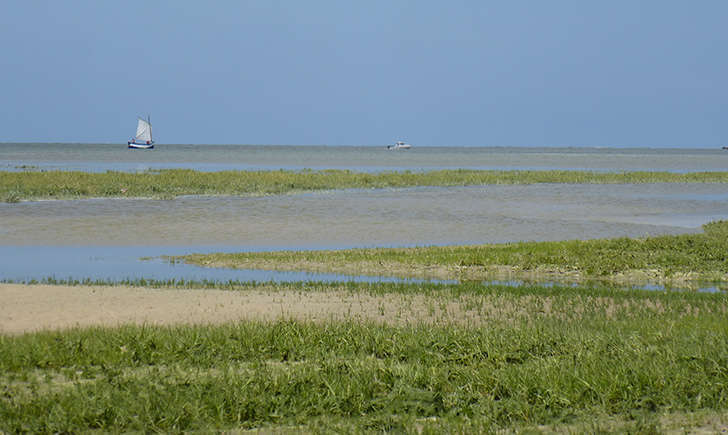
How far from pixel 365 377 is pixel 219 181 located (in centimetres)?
5557

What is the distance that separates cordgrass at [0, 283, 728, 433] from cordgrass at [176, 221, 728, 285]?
9047 millimetres

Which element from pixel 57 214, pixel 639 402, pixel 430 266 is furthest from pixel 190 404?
pixel 57 214

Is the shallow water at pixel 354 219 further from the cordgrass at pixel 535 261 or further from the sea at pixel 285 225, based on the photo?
the cordgrass at pixel 535 261

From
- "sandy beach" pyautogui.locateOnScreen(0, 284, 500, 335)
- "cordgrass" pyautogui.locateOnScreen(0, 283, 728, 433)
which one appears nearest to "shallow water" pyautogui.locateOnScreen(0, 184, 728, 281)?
"sandy beach" pyautogui.locateOnScreen(0, 284, 500, 335)

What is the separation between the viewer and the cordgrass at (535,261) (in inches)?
920

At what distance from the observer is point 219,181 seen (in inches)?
2539

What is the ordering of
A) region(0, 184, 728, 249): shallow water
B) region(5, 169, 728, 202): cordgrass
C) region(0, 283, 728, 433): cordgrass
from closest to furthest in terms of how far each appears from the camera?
region(0, 283, 728, 433): cordgrass, region(0, 184, 728, 249): shallow water, region(5, 169, 728, 202): cordgrass

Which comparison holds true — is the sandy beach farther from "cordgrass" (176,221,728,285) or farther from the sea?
"cordgrass" (176,221,728,285)

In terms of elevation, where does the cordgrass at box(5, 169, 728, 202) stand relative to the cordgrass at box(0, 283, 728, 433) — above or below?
below

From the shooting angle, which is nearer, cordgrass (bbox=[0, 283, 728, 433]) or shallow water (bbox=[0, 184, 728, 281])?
cordgrass (bbox=[0, 283, 728, 433])

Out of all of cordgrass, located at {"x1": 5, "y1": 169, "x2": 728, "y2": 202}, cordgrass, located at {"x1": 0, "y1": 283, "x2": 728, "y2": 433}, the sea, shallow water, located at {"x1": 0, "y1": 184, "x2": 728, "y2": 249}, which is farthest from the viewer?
cordgrass, located at {"x1": 5, "y1": 169, "x2": 728, "y2": 202}

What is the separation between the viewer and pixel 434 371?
10531 mm

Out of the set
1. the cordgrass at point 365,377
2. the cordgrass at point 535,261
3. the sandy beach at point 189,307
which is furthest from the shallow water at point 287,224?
the cordgrass at point 365,377

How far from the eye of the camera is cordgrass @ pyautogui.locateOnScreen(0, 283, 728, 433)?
29.1ft
